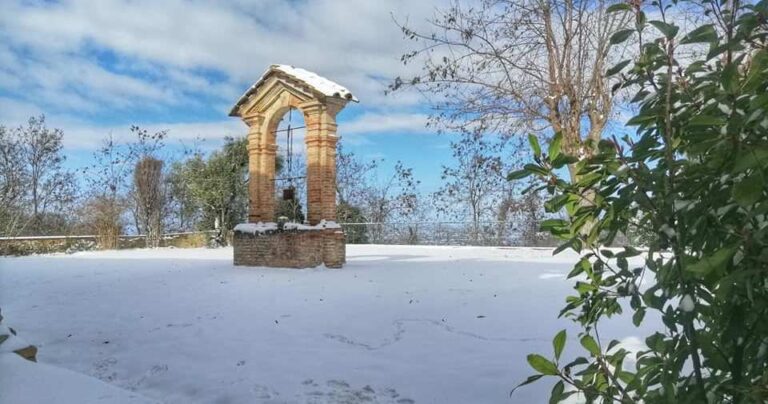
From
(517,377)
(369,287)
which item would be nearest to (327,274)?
(369,287)

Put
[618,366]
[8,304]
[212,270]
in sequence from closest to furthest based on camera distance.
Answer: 1. [618,366]
2. [8,304]
3. [212,270]

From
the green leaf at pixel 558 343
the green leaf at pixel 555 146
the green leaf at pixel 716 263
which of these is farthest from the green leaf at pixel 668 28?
the green leaf at pixel 558 343

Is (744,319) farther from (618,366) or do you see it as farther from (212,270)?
(212,270)

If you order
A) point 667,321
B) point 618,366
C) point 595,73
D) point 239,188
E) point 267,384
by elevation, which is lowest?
point 267,384

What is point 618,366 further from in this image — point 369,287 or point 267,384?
point 369,287

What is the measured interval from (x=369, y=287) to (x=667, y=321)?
624cm

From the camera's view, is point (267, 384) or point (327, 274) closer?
point (267, 384)

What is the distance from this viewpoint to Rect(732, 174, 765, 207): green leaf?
761 mm

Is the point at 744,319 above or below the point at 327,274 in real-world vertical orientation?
above

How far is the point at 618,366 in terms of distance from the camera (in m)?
1.20

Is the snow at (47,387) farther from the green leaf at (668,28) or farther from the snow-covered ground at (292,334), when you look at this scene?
the green leaf at (668,28)

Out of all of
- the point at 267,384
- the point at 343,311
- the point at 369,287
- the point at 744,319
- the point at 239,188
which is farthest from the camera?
the point at 239,188

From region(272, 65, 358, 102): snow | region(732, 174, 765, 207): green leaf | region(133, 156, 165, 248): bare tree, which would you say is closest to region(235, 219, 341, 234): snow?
region(272, 65, 358, 102): snow

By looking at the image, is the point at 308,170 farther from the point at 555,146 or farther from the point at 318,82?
the point at 555,146
